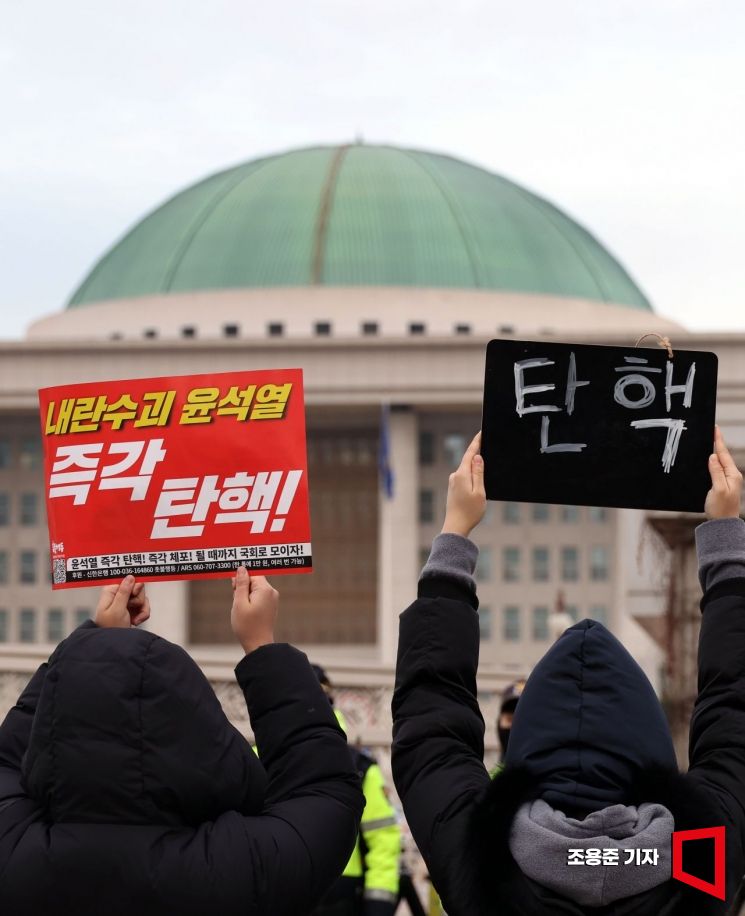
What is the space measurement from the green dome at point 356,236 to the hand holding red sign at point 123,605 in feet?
152

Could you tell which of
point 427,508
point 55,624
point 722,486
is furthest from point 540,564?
point 722,486

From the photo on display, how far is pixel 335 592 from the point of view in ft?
152

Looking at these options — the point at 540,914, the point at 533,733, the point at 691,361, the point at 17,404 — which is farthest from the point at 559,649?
the point at 17,404

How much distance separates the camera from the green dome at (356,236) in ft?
166

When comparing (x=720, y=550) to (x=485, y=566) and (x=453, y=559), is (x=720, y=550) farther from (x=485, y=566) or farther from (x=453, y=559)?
(x=485, y=566)

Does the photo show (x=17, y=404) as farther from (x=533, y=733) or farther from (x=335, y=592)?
(x=533, y=733)

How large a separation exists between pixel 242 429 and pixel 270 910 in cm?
122

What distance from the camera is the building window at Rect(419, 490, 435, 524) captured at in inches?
1795

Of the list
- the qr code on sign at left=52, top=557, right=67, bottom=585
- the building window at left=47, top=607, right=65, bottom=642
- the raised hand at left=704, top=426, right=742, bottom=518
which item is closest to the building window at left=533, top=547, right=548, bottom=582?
the building window at left=47, top=607, right=65, bottom=642

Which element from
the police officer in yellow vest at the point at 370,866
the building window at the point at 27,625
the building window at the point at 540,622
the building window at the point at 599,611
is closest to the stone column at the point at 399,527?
the building window at the point at 540,622

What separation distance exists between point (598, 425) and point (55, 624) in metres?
44.9

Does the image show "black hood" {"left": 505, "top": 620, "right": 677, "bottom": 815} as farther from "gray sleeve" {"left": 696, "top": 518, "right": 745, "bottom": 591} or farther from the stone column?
the stone column

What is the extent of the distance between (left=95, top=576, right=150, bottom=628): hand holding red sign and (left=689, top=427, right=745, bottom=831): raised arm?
116 centimetres

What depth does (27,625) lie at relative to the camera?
47406 millimetres
